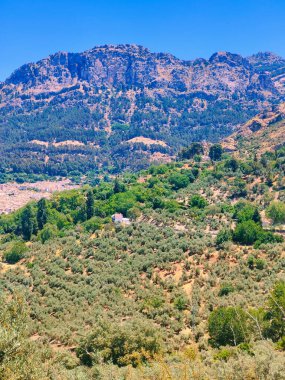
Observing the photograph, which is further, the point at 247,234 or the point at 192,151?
the point at 192,151

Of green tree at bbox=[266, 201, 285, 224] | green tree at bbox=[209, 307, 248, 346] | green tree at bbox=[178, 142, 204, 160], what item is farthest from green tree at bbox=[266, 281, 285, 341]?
green tree at bbox=[178, 142, 204, 160]

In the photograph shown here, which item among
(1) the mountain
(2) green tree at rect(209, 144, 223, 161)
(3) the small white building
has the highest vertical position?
(1) the mountain

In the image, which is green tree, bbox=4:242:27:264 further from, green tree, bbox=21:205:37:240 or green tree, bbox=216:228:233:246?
green tree, bbox=216:228:233:246

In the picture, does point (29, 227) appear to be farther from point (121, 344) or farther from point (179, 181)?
point (121, 344)

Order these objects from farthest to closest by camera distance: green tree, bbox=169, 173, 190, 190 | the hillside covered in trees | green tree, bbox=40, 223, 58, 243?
green tree, bbox=169, 173, 190, 190 < green tree, bbox=40, 223, 58, 243 < the hillside covered in trees

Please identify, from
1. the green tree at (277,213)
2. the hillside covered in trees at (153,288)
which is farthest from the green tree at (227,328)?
the green tree at (277,213)

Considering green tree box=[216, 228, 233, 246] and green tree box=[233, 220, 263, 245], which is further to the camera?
green tree box=[233, 220, 263, 245]

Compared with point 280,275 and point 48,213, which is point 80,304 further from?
point 48,213

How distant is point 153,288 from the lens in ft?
131

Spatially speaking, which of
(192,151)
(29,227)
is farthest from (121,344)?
(192,151)

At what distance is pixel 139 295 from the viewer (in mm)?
38750

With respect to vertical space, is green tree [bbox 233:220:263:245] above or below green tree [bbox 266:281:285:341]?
above

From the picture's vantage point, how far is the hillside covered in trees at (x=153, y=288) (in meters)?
19.8

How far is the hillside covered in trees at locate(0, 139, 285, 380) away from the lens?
1977 cm
